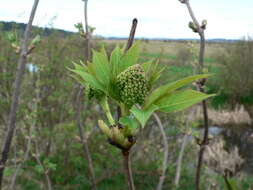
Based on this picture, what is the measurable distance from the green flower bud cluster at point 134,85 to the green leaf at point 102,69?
47 millimetres

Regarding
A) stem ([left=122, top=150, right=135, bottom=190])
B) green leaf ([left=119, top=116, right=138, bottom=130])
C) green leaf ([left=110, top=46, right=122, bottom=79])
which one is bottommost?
stem ([left=122, top=150, right=135, bottom=190])

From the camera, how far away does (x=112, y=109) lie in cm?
565

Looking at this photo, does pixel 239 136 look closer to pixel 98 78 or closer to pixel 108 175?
pixel 108 175

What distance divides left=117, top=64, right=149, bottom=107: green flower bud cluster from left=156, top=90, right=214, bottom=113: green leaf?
0.04 meters

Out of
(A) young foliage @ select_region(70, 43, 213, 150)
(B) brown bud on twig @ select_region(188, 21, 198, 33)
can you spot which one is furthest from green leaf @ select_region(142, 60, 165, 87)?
(B) brown bud on twig @ select_region(188, 21, 198, 33)

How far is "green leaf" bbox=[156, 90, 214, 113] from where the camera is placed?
585 mm

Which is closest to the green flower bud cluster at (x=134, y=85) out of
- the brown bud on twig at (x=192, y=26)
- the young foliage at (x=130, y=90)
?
the young foliage at (x=130, y=90)

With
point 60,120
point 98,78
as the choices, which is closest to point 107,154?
point 60,120

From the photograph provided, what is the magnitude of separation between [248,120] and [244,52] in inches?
188

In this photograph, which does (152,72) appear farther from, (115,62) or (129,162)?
(129,162)

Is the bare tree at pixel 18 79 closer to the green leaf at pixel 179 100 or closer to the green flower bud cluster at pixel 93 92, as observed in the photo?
the green flower bud cluster at pixel 93 92

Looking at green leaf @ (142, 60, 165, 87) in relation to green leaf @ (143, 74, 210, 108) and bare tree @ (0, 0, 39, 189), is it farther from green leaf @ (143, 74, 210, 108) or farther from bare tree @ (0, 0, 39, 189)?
bare tree @ (0, 0, 39, 189)

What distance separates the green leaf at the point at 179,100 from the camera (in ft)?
1.92

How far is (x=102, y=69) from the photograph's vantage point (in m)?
0.66
